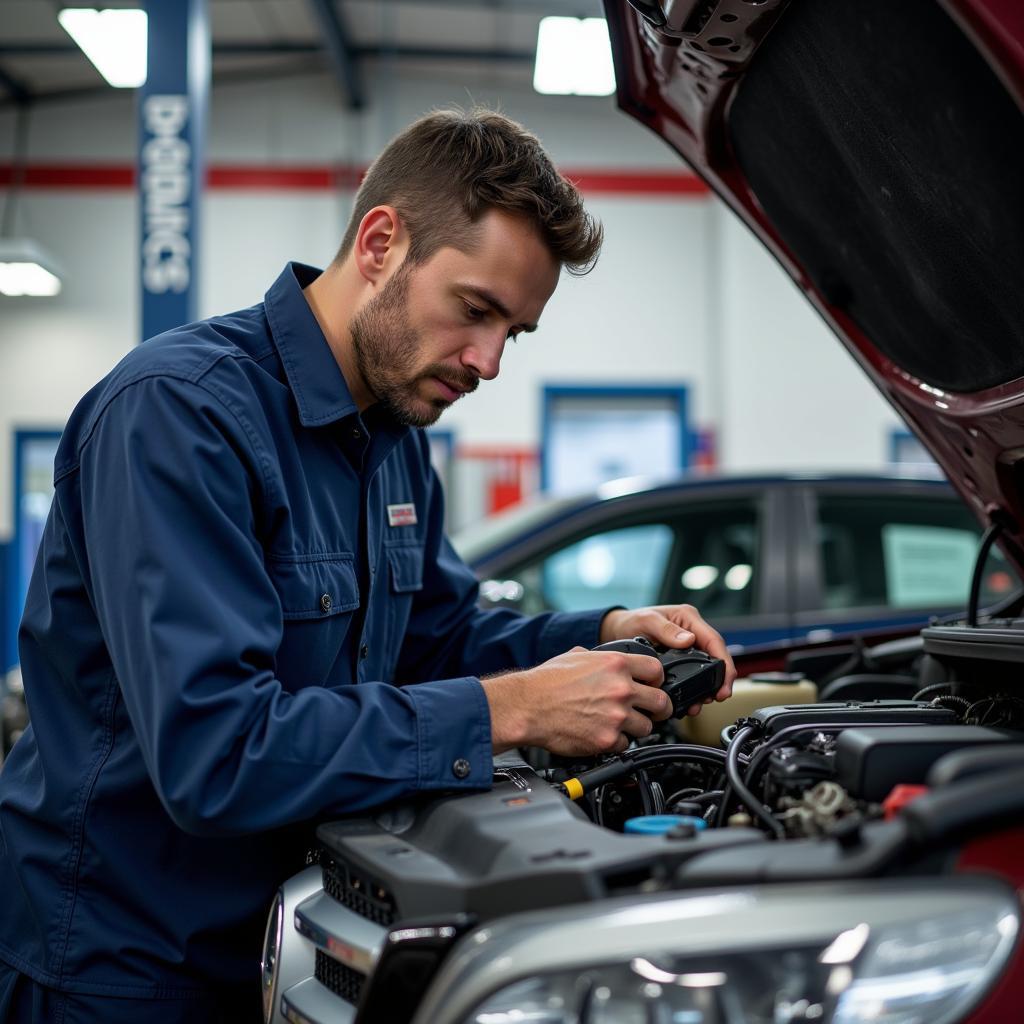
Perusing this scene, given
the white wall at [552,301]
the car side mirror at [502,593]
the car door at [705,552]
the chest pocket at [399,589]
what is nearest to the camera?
the chest pocket at [399,589]

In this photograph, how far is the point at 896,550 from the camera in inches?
146

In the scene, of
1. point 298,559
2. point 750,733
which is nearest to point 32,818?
point 298,559

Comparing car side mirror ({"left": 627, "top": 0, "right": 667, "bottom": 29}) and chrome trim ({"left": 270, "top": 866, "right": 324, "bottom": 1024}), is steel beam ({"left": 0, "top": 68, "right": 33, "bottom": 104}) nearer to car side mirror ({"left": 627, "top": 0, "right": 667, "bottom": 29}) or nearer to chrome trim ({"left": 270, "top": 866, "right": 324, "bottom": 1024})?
car side mirror ({"left": 627, "top": 0, "right": 667, "bottom": 29})

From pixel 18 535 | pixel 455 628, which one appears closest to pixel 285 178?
pixel 18 535

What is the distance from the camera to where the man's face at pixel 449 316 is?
4.49 ft

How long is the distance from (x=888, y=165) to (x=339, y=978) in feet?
3.66

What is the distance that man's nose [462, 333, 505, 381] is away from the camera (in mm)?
1416

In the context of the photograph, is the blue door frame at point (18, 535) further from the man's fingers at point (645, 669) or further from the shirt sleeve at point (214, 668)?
the man's fingers at point (645, 669)

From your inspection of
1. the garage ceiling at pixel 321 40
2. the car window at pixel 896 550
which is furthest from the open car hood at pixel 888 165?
the garage ceiling at pixel 321 40

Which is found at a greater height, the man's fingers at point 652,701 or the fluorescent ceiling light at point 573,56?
the fluorescent ceiling light at point 573,56

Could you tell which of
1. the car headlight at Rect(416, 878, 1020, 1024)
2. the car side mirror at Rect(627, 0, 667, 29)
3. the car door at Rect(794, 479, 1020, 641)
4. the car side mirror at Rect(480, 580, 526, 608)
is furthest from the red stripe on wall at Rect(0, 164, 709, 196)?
the car headlight at Rect(416, 878, 1020, 1024)

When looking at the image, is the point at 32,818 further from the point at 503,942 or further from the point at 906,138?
the point at 906,138

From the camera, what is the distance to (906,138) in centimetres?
132

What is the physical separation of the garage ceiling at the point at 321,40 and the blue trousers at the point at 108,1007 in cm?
754
